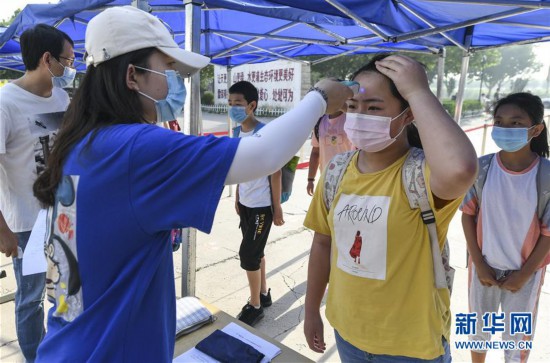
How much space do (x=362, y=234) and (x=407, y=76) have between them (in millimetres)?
555

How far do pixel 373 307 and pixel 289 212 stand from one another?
4.45m

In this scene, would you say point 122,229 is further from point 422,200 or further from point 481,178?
point 481,178

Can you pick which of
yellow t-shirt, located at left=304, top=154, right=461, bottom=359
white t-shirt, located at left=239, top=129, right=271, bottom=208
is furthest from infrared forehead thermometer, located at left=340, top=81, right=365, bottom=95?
white t-shirt, located at left=239, top=129, right=271, bottom=208

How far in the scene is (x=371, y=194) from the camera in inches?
52.7

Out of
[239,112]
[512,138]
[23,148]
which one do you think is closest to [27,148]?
[23,148]

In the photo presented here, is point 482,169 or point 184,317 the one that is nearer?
point 184,317

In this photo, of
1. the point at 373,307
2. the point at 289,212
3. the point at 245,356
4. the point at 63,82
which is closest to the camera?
the point at 373,307

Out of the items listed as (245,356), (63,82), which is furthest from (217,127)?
(245,356)

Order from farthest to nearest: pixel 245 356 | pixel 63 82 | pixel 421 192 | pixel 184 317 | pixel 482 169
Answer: pixel 63 82 < pixel 482 169 < pixel 184 317 < pixel 245 356 < pixel 421 192

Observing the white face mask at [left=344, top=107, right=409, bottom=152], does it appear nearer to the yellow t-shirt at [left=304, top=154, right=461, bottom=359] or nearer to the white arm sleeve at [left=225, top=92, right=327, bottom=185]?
the yellow t-shirt at [left=304, top=154, right=461, bottom=359]

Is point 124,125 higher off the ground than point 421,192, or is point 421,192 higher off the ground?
point 124,125

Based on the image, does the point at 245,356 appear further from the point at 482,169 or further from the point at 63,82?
the point at 63,82

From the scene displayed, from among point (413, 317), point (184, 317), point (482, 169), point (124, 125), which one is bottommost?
point (184, 317)

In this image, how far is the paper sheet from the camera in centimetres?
154
